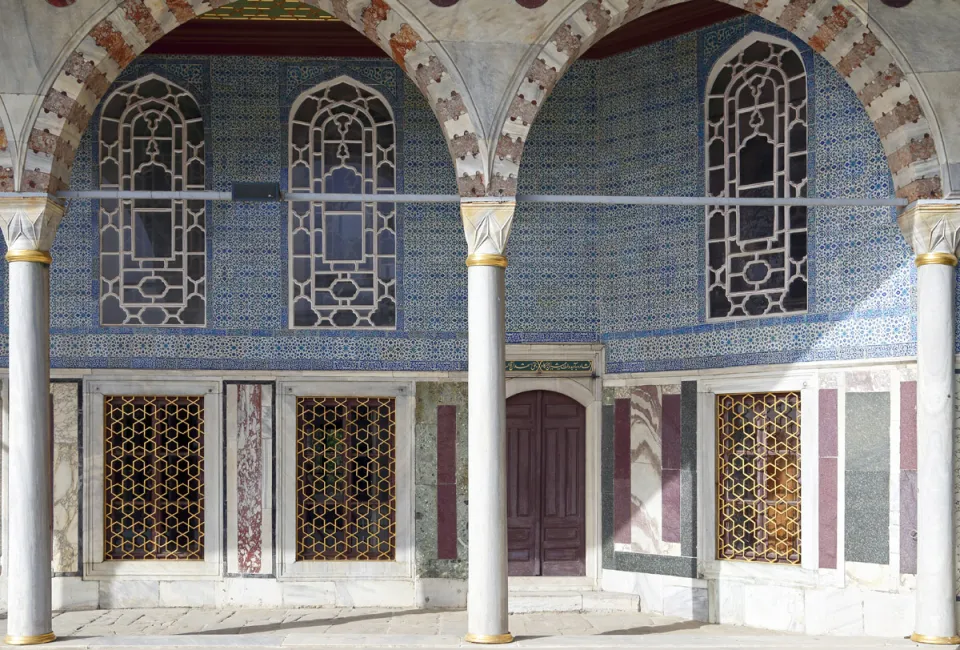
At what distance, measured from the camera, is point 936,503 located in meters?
6.80

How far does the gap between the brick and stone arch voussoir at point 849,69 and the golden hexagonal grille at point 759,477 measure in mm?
2002

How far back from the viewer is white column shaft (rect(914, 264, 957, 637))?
22.2 feet

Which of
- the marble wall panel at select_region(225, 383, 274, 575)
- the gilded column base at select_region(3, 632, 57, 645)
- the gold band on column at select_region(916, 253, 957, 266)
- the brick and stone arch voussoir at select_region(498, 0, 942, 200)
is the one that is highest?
the brick and stone arch voussoir at select_region(498, 0, 942, 200)

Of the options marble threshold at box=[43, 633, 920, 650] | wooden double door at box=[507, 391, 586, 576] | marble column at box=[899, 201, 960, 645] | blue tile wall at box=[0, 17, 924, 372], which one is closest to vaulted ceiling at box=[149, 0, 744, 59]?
blue tile wall at box=[0, 17, 924, 372]

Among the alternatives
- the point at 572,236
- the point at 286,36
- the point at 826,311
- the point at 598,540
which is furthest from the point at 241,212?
the point at 826,311

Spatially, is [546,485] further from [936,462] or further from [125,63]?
[125,63]

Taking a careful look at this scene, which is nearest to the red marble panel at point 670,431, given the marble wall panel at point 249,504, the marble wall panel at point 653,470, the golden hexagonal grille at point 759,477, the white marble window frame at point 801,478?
the marble wall panel at point 653,470

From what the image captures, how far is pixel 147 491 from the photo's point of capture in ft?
29.6

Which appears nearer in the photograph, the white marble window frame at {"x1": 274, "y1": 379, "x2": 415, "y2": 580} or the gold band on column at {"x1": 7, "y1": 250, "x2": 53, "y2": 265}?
the gold band on column at {"x1": 7, "y1": 250, "x2": 53, "y2": 265}

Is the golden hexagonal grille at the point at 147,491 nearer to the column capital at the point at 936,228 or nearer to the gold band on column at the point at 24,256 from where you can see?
the gold band on column at the point at 24,256

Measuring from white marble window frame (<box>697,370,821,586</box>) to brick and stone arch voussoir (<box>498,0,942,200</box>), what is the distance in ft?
5.69

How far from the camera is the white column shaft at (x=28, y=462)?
6664 millimetres

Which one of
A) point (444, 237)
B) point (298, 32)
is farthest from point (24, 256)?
point (444, 237)

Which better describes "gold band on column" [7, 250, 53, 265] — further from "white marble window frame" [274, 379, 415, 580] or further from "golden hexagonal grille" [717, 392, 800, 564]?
"golden hexagonal grille" [717, 392, 800, 564]
